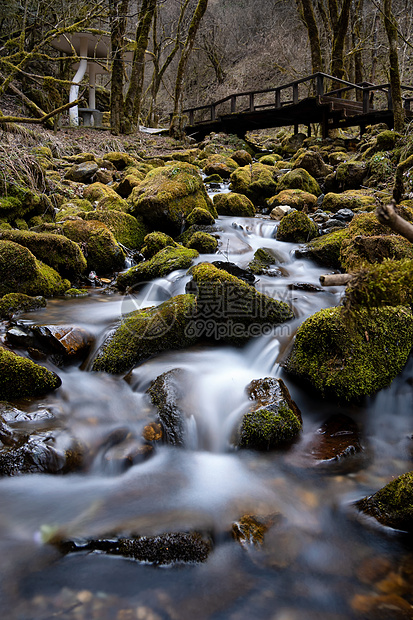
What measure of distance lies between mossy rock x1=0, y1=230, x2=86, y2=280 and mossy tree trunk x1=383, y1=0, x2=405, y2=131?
30.5 ft

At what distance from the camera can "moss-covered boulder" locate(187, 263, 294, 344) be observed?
4.29m

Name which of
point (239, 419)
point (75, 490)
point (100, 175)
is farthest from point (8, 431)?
point (100, 175)

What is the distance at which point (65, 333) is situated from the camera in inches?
162

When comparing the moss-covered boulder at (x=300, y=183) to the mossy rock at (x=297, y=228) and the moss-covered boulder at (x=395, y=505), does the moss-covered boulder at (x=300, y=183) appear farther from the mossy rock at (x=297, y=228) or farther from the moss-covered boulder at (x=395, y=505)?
the moss-covered boulder at (x=395, y=505)

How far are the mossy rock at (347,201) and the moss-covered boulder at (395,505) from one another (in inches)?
308

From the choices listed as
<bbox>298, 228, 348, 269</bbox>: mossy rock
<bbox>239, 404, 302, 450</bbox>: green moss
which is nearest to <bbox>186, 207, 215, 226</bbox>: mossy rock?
<bbox>298, 228, 348, 269</bbox>: mossy rock

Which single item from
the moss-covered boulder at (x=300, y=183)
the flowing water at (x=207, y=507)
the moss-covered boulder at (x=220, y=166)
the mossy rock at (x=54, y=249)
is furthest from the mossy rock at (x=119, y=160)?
the flowing water at (x=207, y=507)

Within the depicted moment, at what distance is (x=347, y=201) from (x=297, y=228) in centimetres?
244

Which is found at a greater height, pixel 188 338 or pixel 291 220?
pixel 291 220

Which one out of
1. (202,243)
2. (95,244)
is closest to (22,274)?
(95,244)

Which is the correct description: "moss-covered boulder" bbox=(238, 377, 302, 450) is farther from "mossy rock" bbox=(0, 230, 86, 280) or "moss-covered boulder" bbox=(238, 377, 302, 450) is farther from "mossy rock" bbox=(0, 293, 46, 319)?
"mossy rock" bbox=(0, 230, 86, 280)

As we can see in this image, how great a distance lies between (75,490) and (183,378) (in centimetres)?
130

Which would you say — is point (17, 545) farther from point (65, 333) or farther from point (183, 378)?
point (65, 333)

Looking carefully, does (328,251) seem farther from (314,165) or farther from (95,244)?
(314,165)
